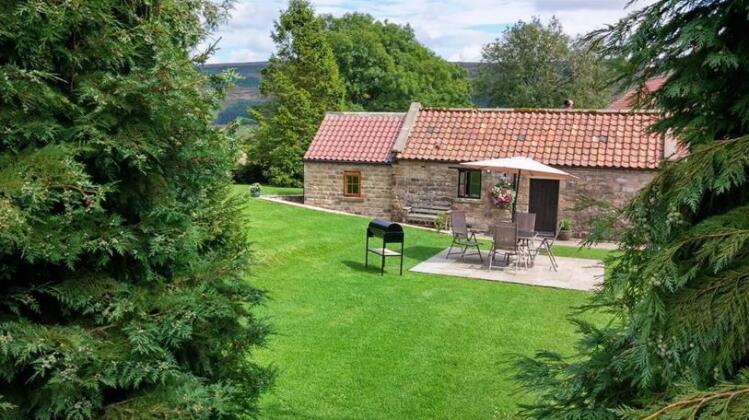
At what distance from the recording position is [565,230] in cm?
1772

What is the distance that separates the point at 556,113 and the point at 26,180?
19.0 metres

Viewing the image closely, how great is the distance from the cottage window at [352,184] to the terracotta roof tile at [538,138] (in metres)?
2.14

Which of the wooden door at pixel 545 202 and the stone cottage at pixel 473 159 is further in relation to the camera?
the wooden door at pixel 545 202

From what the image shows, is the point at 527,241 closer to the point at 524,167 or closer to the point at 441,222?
the point at 524,167

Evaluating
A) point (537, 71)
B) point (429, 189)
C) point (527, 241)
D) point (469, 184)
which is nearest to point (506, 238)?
point (527, 241)

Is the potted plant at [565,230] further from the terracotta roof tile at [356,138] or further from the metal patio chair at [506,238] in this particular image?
the terracotta roof tile at [356,138]

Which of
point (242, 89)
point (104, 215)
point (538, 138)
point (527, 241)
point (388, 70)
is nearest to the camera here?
point (104, 215)

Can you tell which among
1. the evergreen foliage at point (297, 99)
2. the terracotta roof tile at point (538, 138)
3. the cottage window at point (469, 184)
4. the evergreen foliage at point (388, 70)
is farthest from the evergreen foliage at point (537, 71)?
the cottage window at point (469, 184)

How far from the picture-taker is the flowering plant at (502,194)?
18.0 meters

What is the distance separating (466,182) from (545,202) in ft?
9.22

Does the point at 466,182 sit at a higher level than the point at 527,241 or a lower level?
higher

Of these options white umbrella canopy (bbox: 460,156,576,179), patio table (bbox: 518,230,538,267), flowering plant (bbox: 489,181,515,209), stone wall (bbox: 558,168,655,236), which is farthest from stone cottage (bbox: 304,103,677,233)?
white umbrella canopy (bbox: 460,156,576,179)

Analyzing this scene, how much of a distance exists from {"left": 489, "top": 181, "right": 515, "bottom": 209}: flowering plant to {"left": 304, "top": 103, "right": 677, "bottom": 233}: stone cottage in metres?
0.21

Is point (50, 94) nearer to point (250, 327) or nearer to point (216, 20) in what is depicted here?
point (216, 20)
